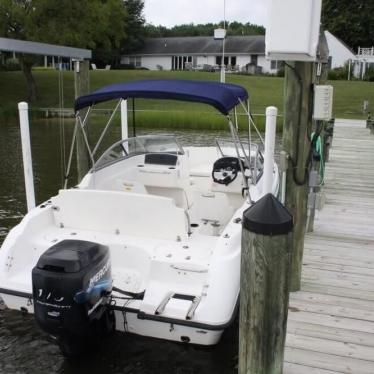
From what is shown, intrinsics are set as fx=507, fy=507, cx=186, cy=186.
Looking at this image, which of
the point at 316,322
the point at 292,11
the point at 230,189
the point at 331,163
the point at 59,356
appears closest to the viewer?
the point at 292,11

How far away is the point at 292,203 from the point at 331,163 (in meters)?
6.69

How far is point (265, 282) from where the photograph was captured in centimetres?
269

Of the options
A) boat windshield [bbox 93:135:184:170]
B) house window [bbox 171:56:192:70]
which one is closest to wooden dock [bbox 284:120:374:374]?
boat windshield [bbox 93:135:184:170]

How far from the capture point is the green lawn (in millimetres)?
20391

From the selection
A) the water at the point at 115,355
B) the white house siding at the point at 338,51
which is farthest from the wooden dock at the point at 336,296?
the white house siding at the point at 338,51

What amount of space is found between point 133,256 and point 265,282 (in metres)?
1.85

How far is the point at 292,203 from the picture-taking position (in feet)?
13.1

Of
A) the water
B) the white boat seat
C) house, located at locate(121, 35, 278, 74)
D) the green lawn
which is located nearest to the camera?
the water

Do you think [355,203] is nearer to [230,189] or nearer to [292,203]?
[230,189]

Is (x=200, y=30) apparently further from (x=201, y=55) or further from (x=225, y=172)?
(x=225, y=172)

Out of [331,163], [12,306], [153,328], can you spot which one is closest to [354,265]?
[153,328]

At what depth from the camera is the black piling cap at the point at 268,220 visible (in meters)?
2.62

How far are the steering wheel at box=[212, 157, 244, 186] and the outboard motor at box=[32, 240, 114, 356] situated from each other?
2.54 m

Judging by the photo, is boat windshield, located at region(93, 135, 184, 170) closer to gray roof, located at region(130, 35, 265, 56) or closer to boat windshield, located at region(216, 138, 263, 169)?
boat windshield, located at region(216, 138, 263, 169)
